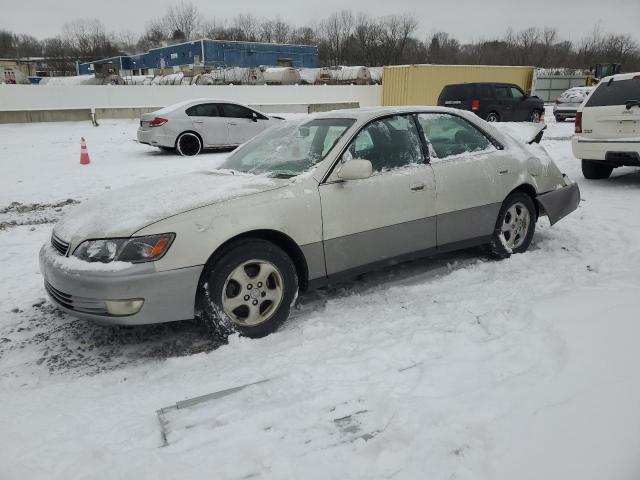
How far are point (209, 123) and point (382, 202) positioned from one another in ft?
32.6

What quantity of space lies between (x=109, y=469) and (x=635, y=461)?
2332 mm

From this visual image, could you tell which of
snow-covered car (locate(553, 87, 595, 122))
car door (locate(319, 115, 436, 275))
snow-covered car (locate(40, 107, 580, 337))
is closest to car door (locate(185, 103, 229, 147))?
snow-covered car (locate(40, 107, 580, 337))

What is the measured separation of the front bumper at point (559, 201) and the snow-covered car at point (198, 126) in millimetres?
9560

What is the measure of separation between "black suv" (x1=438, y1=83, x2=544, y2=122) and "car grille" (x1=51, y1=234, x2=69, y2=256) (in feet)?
56.0

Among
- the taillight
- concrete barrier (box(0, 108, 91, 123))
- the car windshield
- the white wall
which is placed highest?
the white wall

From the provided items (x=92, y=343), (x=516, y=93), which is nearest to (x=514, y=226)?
(x=92, y=343)

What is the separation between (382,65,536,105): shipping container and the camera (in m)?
24.2

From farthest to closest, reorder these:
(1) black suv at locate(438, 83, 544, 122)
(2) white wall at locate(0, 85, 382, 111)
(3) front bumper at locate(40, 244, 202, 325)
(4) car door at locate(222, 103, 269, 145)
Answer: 1. (2) white wall at locate(0, 85, 382, 111)
2. (1) black suv at locate(438, 83, 544, 122)
3. (4) car door at locate(222, 103, 269, 145)
4. (3) front bumper at locate(40, 244, 202, 325)

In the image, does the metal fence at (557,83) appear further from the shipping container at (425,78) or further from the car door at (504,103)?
the car door at (504,103)

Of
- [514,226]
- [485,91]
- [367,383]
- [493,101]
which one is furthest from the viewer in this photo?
[493,101]

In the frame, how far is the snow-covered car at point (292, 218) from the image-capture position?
3.07 m

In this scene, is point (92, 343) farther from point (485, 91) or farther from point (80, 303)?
point (485, 91)

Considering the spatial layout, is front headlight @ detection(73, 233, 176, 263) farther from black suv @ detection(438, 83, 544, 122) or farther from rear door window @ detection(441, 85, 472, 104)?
rear door window @ detection(441, 85, 472, 104)

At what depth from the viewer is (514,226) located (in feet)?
16.1
